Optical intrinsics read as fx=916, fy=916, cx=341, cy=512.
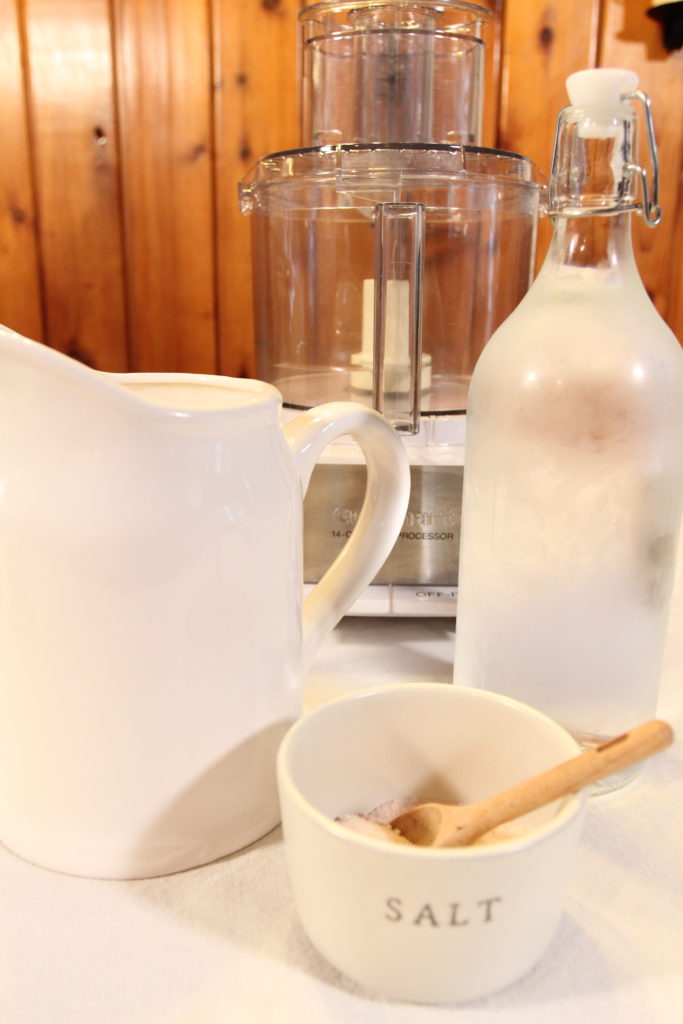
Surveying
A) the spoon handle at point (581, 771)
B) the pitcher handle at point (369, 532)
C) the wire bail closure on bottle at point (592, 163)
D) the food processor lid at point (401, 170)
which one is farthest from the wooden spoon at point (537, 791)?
the food processor lid at point (401, 170)

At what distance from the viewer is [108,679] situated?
336 millimetres

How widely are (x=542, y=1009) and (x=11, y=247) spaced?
3.32 feet

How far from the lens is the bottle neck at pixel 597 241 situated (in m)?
0.40

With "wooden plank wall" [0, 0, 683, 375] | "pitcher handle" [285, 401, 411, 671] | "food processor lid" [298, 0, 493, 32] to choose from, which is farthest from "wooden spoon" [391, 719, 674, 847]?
"wooden plank wall" [0, 0, 683, 375]

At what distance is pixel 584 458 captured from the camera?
403mm

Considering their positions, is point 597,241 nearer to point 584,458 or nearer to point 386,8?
point 584,458

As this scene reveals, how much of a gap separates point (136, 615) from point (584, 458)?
0.67 ft

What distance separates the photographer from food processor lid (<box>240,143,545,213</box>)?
599mm

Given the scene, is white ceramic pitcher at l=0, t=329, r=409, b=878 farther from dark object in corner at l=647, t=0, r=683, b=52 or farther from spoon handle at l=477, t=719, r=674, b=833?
dark object in corner at l=647, t=0, r=683, b=52

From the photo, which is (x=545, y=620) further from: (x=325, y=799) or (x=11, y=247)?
(x=11, y=247)

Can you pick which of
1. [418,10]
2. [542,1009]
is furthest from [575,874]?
[418,10]

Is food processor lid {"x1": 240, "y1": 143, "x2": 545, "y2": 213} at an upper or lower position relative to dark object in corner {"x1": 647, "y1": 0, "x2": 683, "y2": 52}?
lower

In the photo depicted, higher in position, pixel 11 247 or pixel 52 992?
pixel 11 247

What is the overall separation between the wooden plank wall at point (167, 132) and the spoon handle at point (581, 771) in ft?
2.92
